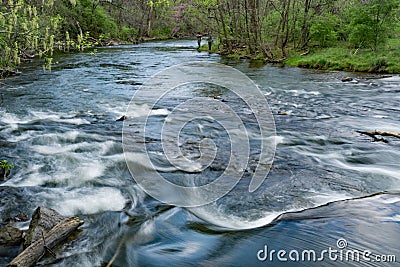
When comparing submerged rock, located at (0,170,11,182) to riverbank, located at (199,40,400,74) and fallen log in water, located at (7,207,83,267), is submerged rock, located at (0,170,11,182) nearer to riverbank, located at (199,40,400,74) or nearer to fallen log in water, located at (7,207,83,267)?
fallen log in water, located at (7,207,83,267)

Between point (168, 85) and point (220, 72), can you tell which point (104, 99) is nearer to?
point (168, 85)

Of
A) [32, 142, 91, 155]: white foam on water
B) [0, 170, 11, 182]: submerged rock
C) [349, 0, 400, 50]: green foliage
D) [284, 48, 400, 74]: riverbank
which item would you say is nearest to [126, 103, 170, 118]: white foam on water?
[32, 142, 91, 155]: white foam on water

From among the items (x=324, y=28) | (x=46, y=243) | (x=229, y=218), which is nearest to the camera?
(x=46, y=243)

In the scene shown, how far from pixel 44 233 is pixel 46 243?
0.16 metres

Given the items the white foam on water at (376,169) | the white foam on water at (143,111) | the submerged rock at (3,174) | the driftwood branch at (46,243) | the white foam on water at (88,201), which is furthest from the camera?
the white foam on water at (143,111)

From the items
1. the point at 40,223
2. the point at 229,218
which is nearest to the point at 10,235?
the point at 40,223

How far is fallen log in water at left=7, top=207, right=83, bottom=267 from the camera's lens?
131 inches

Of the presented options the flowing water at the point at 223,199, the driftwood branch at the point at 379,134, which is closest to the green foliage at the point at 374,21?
the flowing water at the point at 223,199

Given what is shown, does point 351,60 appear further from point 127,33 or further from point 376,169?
point 127,33

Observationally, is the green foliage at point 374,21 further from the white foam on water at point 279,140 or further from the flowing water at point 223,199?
the white foam on water at point 279,140

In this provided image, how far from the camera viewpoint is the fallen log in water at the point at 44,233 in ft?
10.9

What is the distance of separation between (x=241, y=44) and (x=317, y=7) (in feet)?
23.2

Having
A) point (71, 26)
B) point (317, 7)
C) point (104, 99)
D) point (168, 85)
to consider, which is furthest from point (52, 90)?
point (71, 26)

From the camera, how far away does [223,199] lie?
16.2 feet
